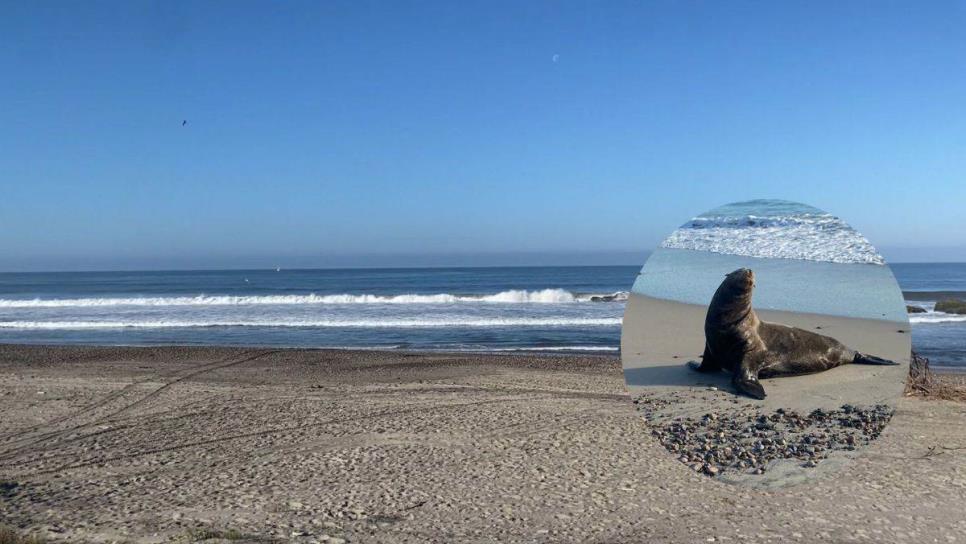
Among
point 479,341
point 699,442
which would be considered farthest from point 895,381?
point 479,341

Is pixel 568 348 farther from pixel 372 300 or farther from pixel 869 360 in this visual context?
pixel 372 300

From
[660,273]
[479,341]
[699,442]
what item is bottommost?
[479,341]

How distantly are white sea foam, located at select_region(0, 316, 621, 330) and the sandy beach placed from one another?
15163mm

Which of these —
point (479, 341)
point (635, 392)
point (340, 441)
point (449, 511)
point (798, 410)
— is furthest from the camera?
point (479, 341)

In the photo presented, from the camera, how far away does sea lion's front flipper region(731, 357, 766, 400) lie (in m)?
1.96

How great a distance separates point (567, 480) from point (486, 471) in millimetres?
906

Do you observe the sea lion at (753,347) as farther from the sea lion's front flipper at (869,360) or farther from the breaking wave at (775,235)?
→ the breaking wave at (775,235)

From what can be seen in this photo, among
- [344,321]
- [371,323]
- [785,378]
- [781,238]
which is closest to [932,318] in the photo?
[781,238]

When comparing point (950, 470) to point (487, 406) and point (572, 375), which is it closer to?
point (487, 406)

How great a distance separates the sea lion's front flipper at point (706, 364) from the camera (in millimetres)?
1983

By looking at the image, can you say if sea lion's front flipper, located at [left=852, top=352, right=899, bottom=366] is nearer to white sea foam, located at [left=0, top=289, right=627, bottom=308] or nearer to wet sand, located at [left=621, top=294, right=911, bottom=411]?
wet sand, located at [left=621, top=294, right=911, bottom=411]

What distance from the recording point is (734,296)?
197 cm

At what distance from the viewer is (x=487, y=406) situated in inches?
451

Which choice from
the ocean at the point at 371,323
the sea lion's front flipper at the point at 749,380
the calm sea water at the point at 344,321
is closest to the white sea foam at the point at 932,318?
the ocean at the point at 371,323
